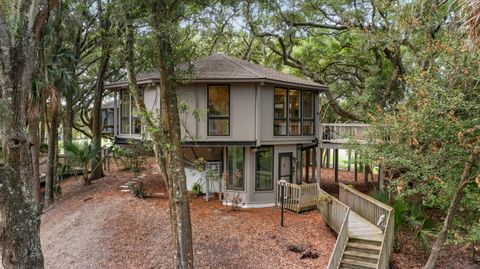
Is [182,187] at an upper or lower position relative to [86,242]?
upper

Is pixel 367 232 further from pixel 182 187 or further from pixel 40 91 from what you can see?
pixel 40 91

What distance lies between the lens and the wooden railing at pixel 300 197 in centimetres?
1375

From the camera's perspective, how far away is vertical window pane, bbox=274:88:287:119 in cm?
1497

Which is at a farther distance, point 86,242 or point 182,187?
point 86,242

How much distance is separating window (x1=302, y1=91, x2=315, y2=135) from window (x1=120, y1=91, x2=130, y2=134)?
8.27 metres

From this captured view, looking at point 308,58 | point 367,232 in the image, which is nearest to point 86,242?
point 367,232

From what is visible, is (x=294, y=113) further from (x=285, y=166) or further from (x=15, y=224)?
(x=15, y=224)

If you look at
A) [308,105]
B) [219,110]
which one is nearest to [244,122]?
[219,110]

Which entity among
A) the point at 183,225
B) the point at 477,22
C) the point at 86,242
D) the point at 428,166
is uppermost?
the point at 477,22

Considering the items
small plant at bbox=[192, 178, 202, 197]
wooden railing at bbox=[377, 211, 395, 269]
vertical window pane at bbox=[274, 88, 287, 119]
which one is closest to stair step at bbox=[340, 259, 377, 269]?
wooden railing at bbox=[377, 211, 395, 269]

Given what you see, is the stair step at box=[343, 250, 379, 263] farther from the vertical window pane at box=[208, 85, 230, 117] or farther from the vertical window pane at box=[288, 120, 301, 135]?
the vertical window pane at box=[208, 85, 230, 117]

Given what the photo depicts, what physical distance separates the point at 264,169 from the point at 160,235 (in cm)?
542

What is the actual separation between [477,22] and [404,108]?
4952 mm

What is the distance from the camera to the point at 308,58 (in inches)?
877
